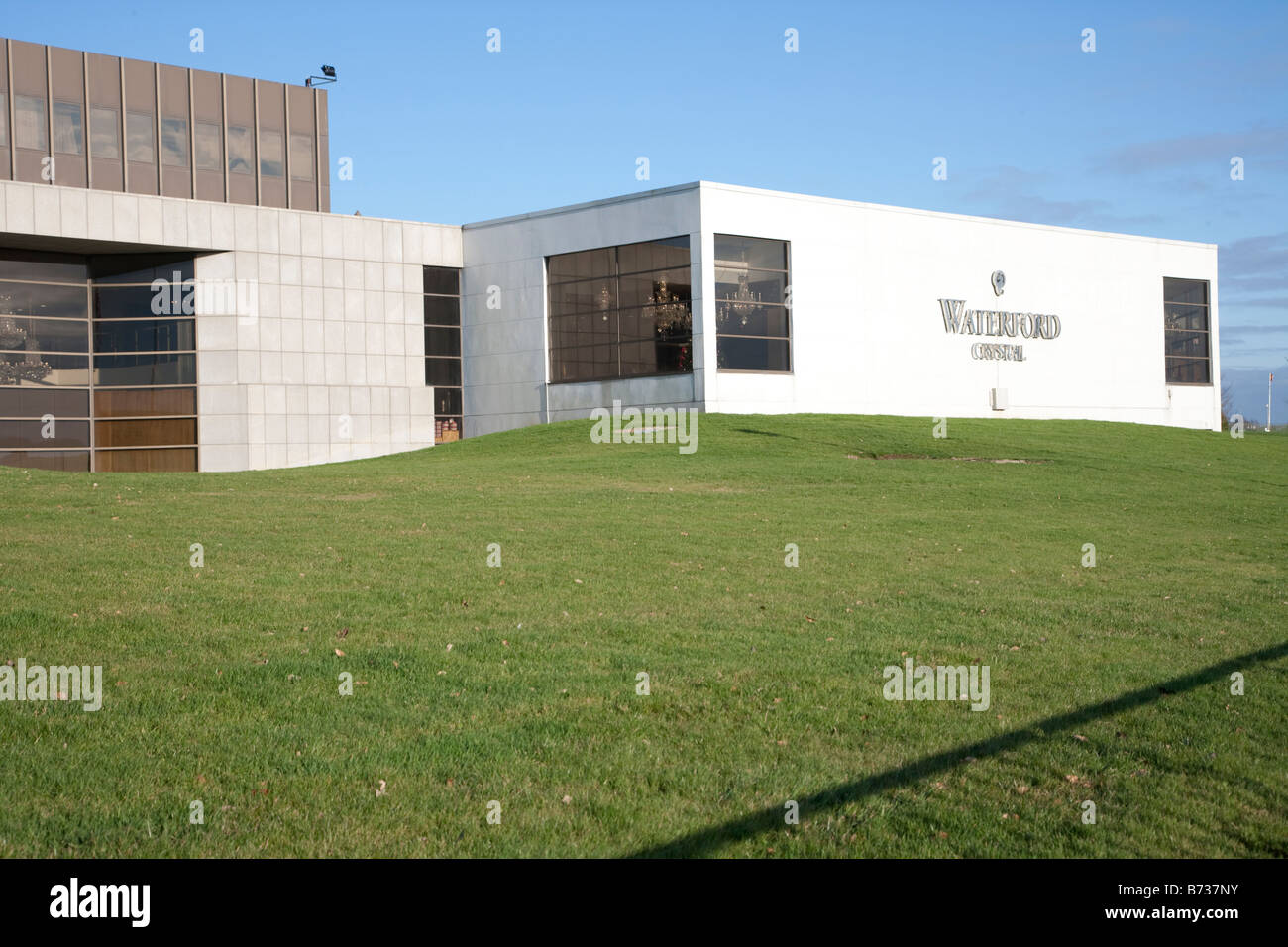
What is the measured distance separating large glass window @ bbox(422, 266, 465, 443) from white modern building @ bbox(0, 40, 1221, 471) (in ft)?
0.33

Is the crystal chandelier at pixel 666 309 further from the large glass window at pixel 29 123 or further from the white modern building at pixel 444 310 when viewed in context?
the large glass window at pixel 29 123

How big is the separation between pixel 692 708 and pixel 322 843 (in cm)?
328

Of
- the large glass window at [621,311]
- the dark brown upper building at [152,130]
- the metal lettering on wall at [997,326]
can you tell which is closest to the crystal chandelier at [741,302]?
the large glass window at [621,311]

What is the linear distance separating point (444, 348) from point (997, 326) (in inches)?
909

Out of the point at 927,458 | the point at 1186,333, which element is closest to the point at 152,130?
the point at 927,458

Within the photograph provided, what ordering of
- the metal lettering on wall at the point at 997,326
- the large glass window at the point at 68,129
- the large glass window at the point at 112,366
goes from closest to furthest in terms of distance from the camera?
1. the large glass window at the point at 112,366
2. the metal lettering on wall at the point at 997,326
3. the large glass window at the point at 68,129

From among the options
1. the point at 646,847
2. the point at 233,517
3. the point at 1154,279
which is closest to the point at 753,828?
the point at 646,847

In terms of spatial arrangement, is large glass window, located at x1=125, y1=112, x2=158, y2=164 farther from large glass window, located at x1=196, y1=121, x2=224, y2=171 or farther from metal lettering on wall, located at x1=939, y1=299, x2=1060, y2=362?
metal lettering on wall, located at x1=939, y1=299, x2=1060, y2=362

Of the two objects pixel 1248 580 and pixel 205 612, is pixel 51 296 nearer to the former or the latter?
pixel 205 612

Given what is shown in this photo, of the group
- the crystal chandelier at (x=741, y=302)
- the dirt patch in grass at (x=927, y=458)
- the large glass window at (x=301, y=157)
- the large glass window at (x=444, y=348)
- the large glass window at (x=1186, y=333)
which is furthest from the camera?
the large glass window at (x=301, y=157)

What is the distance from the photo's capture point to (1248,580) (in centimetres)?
1510

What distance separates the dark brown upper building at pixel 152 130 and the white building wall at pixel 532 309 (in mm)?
14287

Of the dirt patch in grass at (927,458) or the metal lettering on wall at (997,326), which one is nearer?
the dirt patch in grass at (927,458)

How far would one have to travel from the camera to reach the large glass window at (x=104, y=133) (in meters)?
51.3
